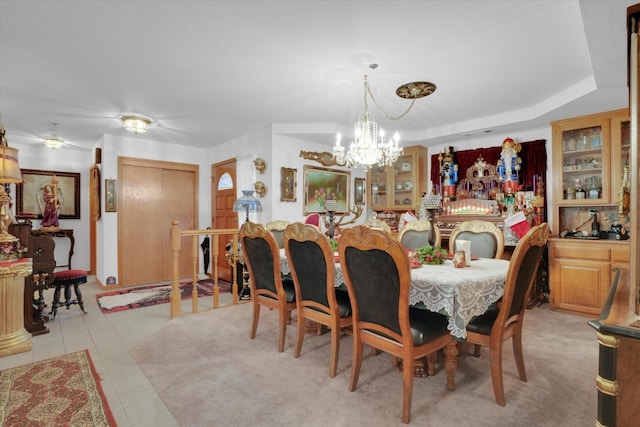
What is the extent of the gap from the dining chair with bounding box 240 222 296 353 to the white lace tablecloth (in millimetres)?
1037

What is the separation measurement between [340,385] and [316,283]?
65 centimetres

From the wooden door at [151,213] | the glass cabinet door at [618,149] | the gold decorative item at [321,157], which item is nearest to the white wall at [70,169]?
the wooden door at [151,213]

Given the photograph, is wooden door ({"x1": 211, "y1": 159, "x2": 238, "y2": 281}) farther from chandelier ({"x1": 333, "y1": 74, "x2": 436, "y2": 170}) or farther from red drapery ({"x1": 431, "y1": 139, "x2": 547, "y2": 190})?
red drapery ({"x1": 431, "y1": 139, "x2": 547, "y2": 190})

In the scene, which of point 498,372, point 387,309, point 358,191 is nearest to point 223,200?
point 358,191

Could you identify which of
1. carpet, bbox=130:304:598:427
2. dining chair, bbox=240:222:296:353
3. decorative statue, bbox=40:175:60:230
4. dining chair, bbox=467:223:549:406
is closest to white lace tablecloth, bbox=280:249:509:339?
dining chair, bbox=467:223:549:406

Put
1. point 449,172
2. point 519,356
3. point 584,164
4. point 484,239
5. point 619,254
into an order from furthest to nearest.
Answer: point 449,172
point 584,164
point 619,254
point 484,239
point 519,356

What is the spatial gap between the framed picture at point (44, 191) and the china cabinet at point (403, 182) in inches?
212

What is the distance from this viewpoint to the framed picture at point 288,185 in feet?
15.1

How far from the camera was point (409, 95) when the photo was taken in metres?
3.29

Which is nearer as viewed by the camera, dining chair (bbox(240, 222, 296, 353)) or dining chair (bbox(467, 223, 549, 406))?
dining chair (bbox(467, 223, 549, 406))

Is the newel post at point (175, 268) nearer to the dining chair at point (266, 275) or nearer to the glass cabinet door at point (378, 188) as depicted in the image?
the dining chair at point (266, 275)

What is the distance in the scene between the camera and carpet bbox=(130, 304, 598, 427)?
5.64 feet

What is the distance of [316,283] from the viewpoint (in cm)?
223

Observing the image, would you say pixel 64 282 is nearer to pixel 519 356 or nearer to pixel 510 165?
pixel 519 356
